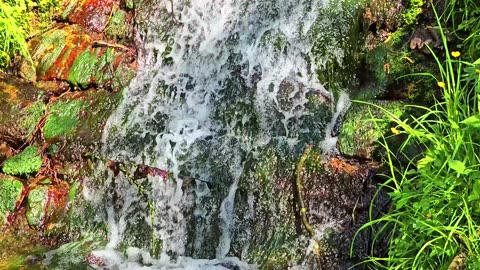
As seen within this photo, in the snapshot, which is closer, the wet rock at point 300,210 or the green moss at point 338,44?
the wet rock at point 300,210

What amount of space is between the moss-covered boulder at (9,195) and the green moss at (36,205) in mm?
125

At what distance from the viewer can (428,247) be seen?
224 centimetres

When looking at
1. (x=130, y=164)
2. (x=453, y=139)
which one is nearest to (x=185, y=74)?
(x=130, y=164)

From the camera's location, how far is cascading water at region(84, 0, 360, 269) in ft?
12.1

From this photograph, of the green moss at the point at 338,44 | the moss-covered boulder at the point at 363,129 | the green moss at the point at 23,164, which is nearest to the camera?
the moss-covered boulder at the point at 363,129

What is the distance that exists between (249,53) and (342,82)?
0.87 m

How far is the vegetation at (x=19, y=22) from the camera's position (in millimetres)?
4652

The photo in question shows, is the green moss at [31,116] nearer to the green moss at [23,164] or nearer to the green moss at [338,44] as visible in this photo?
the green moss at [23,164]

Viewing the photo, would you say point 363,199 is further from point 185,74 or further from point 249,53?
point 185,74

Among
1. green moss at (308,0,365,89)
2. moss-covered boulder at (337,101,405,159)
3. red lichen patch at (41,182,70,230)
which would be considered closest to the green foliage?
green moss at (308,0,365,89)

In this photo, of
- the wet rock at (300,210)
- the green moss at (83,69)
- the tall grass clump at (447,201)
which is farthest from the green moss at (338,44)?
the green moss at (83,69)

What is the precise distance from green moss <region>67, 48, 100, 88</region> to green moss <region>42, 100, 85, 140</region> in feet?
0.74

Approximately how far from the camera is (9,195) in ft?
13.7

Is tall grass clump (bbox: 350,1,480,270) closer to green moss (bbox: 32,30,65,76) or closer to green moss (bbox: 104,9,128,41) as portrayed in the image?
green moss (bbox: 104,9,128,41)
